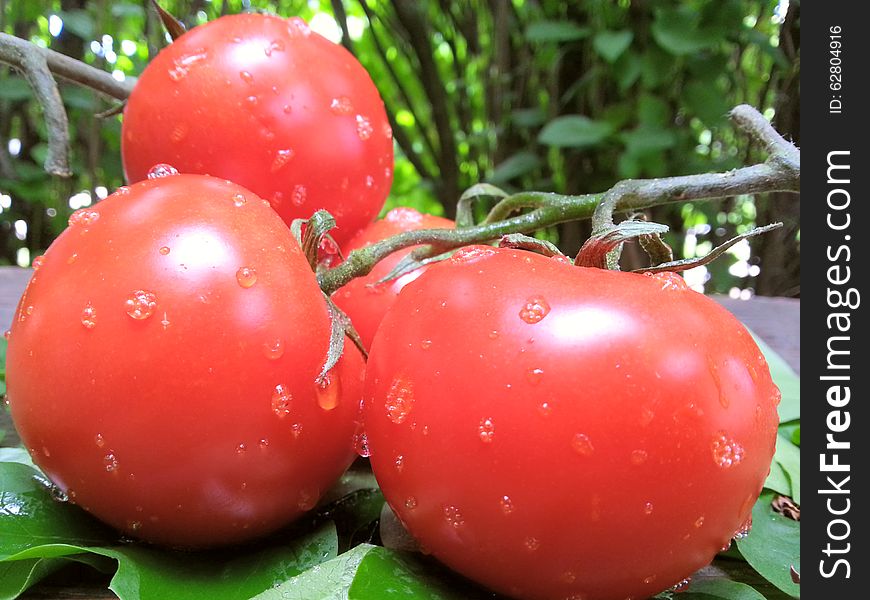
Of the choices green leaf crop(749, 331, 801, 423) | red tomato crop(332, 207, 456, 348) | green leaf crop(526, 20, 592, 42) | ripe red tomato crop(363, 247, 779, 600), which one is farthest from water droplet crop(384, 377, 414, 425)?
green leaf crop(526, 20, 592, 42)

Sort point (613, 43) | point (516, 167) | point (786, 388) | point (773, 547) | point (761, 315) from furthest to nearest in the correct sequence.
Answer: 1. point (516, 167)
2. point (613, 43)
3. point (761, 315)
4. point (786, 388)
5. point (773, 547)

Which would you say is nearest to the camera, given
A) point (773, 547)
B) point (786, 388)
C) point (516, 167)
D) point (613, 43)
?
point (773, 547)

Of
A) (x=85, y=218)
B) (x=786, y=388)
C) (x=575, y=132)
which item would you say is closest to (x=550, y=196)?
(x=85, y=218)

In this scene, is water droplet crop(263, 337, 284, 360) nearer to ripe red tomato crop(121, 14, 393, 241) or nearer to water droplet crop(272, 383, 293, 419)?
water droplet crop(272, 383, 293, 419)

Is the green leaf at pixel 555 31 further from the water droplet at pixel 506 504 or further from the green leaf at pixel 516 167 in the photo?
the water droplet at pixel 506 504

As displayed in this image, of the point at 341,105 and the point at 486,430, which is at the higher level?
the point at 341,105

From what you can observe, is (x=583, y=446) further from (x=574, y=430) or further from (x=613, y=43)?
(x=613, y=43)
